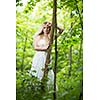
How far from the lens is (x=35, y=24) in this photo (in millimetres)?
2262

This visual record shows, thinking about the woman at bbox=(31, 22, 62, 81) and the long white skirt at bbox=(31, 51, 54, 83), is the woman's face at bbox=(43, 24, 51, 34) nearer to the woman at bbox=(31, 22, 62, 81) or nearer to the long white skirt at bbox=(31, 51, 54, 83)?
the woman at bbox=(31, 22, 62, 81)

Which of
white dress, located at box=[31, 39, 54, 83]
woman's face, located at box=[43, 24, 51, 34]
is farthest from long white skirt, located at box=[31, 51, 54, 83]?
woman's face, located at box=[43, 24, 51, 34]

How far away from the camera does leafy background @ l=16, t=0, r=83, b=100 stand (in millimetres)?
2244

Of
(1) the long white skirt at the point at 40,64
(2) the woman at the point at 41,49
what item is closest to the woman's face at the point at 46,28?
(2) the woman at the point at 41,49

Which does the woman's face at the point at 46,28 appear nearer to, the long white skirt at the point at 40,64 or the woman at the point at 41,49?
the woman at the point at 41,49

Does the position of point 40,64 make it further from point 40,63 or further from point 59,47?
point 59,47

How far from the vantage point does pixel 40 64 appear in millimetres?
2283

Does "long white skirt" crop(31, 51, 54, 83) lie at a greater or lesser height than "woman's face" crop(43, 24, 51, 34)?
lesser

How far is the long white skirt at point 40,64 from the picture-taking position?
227 cm

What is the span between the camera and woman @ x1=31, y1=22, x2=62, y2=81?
2273mm
